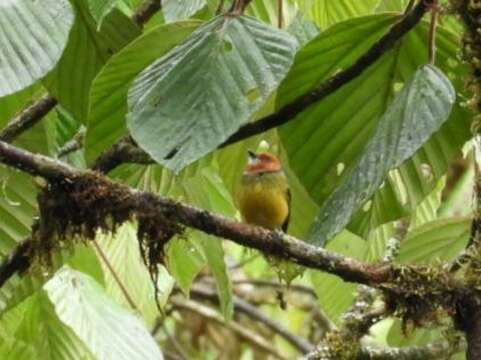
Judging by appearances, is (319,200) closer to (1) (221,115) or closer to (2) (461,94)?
(2) (461,94)

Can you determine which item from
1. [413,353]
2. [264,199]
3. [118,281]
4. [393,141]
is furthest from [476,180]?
[118,281]

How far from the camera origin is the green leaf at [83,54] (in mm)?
2262

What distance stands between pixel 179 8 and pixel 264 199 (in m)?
0.75

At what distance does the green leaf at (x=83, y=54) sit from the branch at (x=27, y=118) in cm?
15

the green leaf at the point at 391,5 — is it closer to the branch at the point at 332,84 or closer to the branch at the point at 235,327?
the branch at the point at 332,84

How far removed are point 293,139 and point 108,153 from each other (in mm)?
295

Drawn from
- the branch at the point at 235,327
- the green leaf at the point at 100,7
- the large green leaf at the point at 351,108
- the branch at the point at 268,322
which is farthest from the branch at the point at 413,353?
the branch at the point at 235,327

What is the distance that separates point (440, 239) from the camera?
238 centimetres

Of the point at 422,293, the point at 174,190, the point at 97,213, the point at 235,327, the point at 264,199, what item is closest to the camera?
the point at 422,293

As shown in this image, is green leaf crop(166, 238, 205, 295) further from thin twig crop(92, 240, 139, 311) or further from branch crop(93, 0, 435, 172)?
branch crop(93, 0, 435, 172)

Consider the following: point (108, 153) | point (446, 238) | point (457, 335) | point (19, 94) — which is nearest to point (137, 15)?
point (19, 94)

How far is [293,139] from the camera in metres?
2.04

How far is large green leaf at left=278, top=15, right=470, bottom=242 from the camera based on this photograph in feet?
6.61

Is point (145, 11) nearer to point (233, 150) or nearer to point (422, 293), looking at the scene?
point (233, 150)
